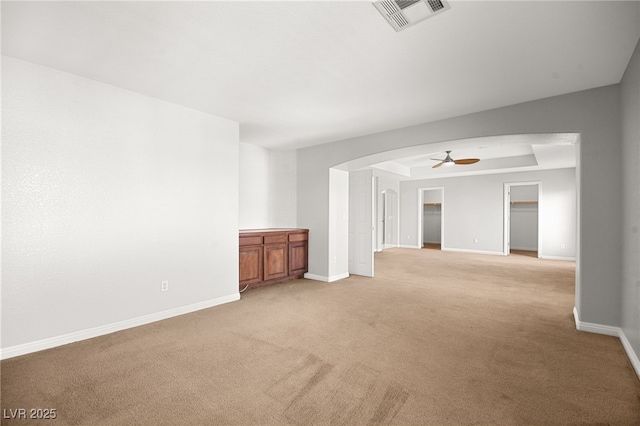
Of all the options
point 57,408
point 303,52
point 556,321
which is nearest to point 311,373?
point 57,408

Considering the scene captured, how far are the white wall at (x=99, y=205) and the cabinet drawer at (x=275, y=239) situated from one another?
108 cm

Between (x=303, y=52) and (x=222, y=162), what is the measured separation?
222 centimetres

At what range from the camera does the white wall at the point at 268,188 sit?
A: 595 cm

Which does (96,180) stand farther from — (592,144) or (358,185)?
(592,144)

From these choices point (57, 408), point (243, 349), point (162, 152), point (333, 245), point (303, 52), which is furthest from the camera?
point (333, 245)

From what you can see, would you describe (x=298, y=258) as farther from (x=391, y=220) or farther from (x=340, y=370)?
(x=391, y=220)

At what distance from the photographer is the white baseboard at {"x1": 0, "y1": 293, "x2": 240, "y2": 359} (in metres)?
2.70

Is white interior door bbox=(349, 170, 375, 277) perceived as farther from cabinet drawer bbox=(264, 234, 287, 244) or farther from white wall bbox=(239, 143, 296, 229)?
cabinet drawer bbox=(264, 234, 287, 244)

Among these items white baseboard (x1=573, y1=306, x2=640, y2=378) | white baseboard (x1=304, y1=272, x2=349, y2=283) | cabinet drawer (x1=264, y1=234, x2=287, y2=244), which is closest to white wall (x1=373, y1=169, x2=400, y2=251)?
white baseboard (x1=304, y1=272, x2=349, y2=283)

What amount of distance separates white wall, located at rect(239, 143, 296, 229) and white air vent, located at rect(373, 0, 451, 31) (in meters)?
4.22

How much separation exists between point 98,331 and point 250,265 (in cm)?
222

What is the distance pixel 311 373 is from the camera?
2391 mm

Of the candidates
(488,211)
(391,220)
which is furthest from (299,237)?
(488,211)

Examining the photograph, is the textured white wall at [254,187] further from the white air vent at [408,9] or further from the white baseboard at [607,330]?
the white baseboard at [607,330]
